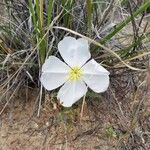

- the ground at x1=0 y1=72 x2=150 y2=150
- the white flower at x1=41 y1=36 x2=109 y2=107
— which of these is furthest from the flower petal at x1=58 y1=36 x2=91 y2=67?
the ground at x1=0 y1=72 x2=150 y2=150

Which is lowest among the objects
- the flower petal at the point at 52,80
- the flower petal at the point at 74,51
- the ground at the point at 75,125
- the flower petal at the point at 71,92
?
the ground at the point at 75,125

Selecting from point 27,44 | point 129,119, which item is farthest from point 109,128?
point 27,44

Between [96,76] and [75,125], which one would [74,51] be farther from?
[75,125]

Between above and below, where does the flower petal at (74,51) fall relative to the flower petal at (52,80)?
above

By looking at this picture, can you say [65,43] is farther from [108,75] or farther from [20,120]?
[20,120]

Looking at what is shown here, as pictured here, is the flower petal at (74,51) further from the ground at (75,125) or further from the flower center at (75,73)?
the ground at (75,125)

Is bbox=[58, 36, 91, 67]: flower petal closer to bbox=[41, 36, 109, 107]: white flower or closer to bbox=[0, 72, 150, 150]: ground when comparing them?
bbox=[41, 36, 109, 107]: white flower

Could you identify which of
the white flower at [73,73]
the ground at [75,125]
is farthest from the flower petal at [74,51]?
the ground at [75,125]

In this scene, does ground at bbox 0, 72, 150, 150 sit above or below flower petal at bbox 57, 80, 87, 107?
below
